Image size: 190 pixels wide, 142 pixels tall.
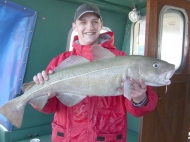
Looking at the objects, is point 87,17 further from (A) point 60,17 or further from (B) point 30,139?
(B) point 30,139

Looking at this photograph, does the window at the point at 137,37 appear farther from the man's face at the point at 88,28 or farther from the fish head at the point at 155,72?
the fish head at the point at 155,72

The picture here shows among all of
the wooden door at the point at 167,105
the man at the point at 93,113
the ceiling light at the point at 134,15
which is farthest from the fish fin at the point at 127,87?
the ceiling light at the point at 134,15

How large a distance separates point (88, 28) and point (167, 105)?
91.8 inches

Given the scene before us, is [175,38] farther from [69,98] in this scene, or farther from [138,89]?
[69,98]

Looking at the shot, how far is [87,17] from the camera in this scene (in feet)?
7.96

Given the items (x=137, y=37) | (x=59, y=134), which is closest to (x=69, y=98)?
(x=59, y=134)

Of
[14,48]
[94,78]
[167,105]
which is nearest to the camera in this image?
[94,78]

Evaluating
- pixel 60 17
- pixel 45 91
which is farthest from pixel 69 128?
pixel 60 17

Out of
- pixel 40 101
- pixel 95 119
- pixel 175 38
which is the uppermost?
pixel 175 38

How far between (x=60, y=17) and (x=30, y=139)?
2324 mm

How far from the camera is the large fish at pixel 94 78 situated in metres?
1.92

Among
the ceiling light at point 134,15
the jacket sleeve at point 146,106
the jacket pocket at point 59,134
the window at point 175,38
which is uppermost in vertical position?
the ceiling light at point 134,15

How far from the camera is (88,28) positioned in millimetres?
2365

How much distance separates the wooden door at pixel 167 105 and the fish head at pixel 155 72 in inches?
63.5
